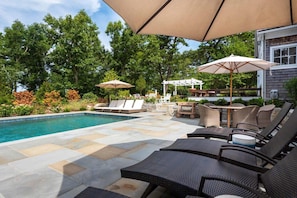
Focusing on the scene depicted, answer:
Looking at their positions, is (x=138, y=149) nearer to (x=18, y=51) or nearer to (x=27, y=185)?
(x=27, y=185)

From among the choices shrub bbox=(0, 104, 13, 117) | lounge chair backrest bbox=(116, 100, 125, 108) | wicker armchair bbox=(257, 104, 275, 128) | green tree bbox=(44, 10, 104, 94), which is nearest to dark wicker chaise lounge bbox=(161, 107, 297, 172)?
wicker armchair bbox=(257, 104, 275, 128)

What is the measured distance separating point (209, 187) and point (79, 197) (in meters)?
1.08

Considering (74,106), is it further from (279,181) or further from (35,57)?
(279,181)

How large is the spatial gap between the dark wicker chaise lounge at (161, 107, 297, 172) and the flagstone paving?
749mm

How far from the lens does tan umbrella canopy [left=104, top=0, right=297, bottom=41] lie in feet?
8.27

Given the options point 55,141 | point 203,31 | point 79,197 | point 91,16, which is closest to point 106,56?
point 91,16

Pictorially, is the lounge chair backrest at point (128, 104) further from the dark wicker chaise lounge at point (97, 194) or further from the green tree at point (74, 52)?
the dark wicker chaise lounge at point (97, 194)

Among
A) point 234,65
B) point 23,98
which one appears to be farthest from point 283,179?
point 23,98

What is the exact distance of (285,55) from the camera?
8398 millimetres

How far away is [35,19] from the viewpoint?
20.9m

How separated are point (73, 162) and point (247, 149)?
2780mm

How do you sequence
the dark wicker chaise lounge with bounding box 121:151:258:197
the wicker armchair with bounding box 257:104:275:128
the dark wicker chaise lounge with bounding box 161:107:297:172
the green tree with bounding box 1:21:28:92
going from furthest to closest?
the green tree with bounding box 1:21:28:92, the wicker armchair with bounding box 257:104:275:128, the dark wicker chaise lounge with bounding box 161:107:297:172, the dark wicker chaise lounge with bounding box 121:151:258:197

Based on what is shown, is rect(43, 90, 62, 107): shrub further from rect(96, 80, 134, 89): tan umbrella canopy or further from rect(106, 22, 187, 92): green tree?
rect(106, 22, 187, 92): green tree

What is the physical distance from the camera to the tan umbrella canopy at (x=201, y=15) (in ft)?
8.27
